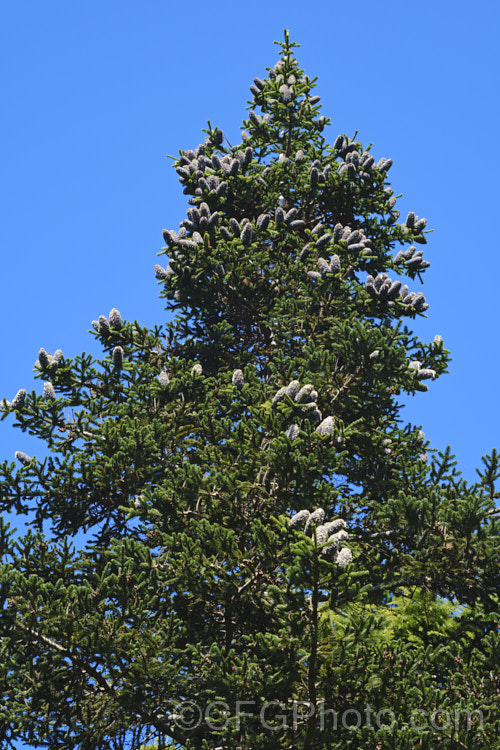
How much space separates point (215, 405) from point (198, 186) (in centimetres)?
466

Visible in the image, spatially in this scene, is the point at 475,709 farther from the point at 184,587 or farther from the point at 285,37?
the point at 285,37

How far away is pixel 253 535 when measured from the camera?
8852 mm

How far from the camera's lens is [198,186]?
1425 cm

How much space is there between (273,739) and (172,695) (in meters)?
1.26

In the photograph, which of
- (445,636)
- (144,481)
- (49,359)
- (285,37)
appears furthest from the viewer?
(285,37)

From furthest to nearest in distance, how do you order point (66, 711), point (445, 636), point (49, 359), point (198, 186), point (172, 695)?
point (198, 186)
point (49, 359)
point (445, 636)
point (66, 711)
point (172, 695)

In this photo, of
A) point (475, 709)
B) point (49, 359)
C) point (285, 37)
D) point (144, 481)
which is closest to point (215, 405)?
point (144, 481)

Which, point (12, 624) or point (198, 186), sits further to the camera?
point (198, 186)

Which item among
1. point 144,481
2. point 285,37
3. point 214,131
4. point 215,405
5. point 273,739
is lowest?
point 273,739

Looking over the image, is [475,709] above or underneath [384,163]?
underneath

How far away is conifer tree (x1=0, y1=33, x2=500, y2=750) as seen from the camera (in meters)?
8.06

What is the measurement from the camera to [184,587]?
9.28m

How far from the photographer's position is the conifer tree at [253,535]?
8.06m

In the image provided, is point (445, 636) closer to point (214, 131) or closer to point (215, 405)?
point (215, 405)
